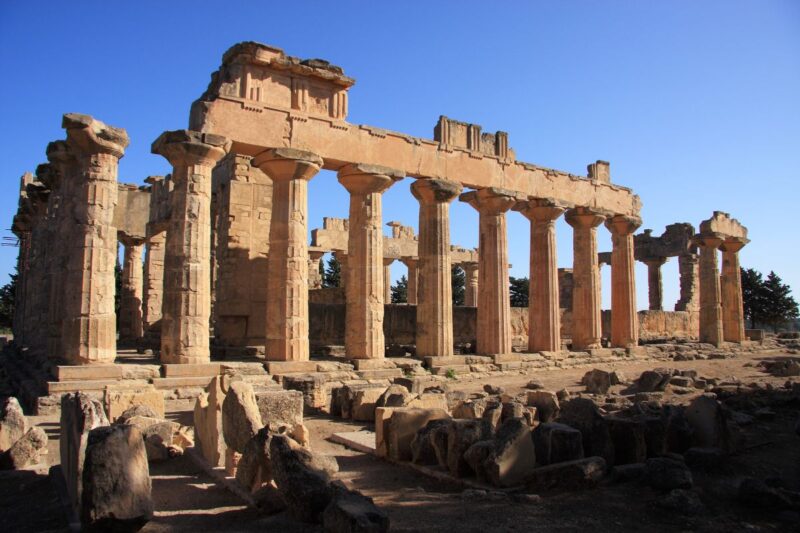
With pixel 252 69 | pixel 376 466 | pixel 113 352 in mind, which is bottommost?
pixel 376 466

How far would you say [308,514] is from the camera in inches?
215

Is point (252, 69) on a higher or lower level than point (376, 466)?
higher

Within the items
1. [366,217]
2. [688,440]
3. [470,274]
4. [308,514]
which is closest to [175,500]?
[308,514]

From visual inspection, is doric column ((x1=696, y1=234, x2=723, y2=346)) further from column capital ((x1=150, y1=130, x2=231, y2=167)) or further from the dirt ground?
column capital ((x1=150, y1=130, x2=231, y2=167))

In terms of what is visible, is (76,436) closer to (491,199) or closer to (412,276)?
(491,199)

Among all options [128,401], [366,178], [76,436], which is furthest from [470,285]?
[76,436]

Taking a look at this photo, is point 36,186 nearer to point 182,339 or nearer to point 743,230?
point 182,339

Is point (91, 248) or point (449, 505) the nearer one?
point (449, 505)

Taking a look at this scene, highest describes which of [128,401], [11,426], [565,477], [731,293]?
[731,293]

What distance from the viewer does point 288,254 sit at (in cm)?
1438

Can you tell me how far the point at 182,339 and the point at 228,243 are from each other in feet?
14.1

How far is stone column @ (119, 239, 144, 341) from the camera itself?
2258 cm

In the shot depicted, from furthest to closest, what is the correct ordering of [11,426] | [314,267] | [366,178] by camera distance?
[314,267]
[366,178]
[11,426]

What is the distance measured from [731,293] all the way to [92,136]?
1052 inches
